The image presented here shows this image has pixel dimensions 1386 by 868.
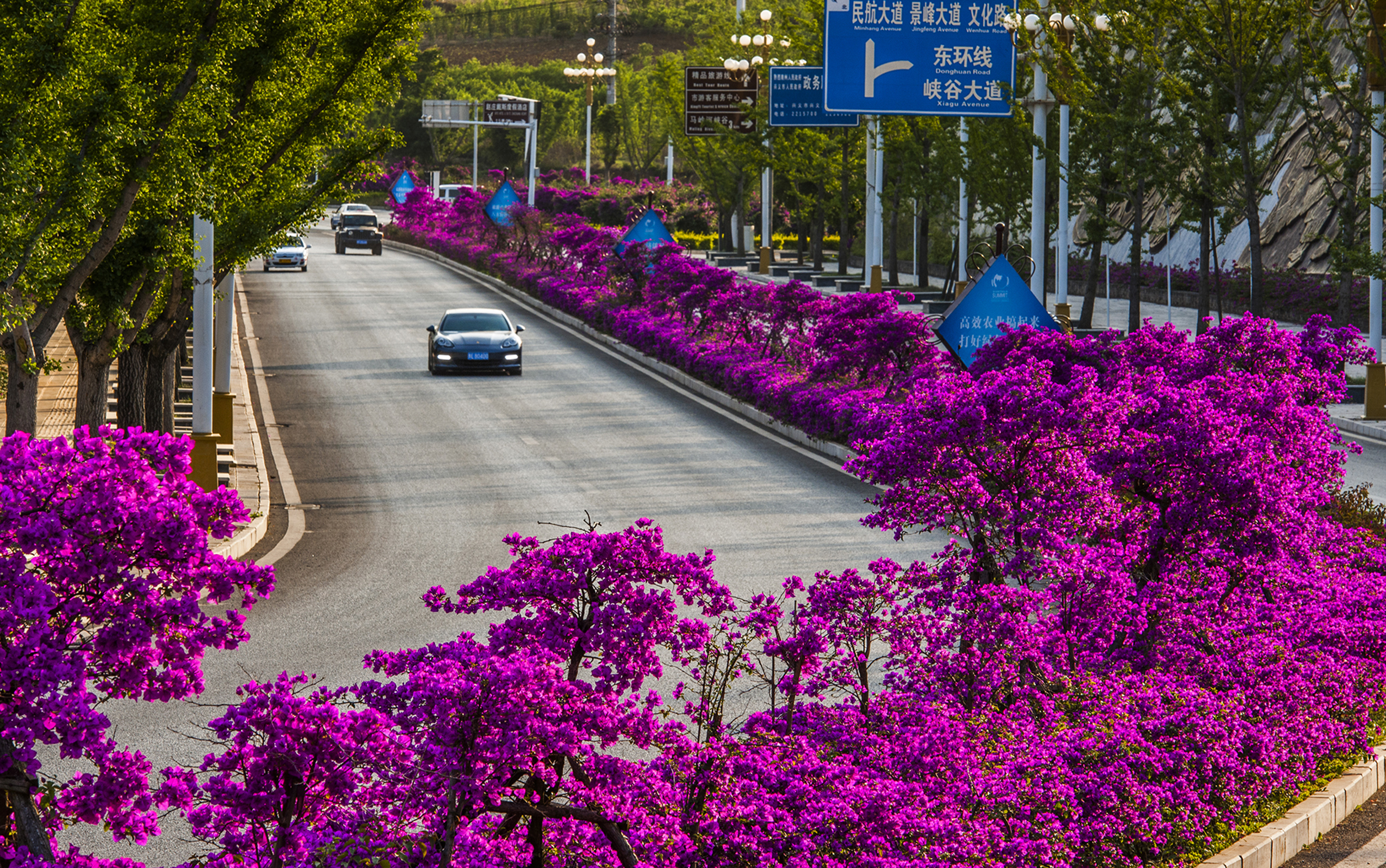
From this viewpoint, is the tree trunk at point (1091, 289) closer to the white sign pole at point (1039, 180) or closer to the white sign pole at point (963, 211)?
the white sign pole at point (1039, 180)

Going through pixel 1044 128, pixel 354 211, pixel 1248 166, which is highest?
pixel 354 211

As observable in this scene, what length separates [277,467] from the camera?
2177cm

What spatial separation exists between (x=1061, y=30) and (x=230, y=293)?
16794mm

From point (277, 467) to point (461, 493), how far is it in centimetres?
357

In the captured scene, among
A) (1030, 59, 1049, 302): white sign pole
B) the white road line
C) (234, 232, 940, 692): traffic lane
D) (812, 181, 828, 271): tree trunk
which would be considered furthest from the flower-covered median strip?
(812, 181, 828, 271): tree trunk

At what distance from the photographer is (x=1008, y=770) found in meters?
7.46

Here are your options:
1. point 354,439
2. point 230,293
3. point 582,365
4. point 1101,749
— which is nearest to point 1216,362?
point 1101,749

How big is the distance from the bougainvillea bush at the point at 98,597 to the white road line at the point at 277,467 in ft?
28.3

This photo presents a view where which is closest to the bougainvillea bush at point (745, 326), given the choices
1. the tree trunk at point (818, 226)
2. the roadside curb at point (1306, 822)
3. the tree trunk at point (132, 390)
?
the roadside curb at point (1306, 822)

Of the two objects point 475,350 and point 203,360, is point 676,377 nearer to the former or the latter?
point 475,350

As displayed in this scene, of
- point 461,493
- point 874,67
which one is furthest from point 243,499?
point 874,67

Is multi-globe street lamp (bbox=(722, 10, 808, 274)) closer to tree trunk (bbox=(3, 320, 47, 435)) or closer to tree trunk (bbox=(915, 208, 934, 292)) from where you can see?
tree trunk (bbox=(915, 208, 934, 292))

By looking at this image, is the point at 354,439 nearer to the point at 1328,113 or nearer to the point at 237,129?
the point at 237,129

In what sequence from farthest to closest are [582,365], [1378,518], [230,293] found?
[582,365] < [230,293] < [1378,518]
